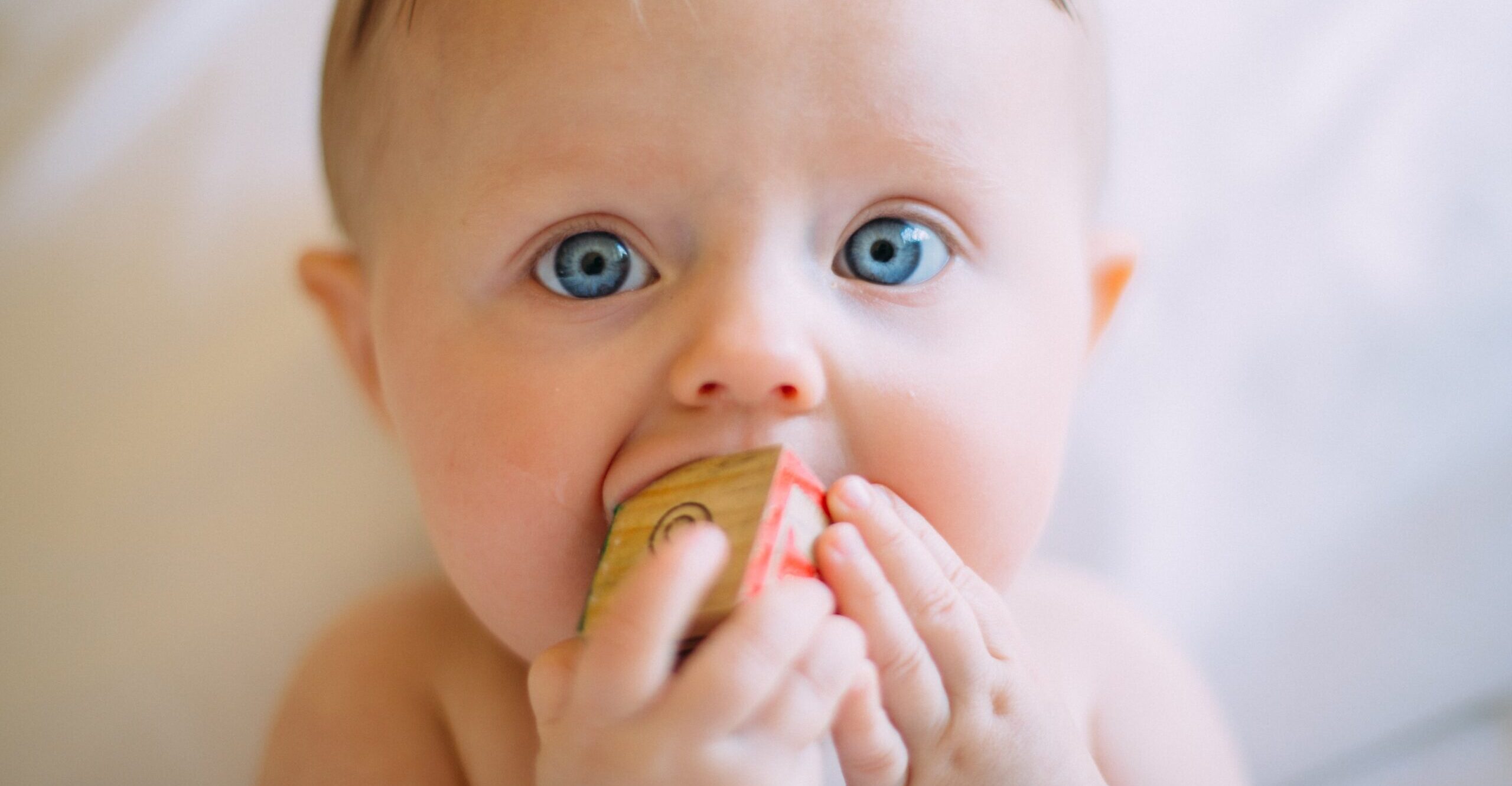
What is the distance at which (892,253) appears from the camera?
957 mm

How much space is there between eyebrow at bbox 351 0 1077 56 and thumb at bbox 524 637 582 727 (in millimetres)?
541

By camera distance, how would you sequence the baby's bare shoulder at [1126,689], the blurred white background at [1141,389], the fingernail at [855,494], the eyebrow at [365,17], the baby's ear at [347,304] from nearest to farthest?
the fingernail at [855,494], the eyebrow at [365,17], the baby's ear at [347,304], the baby's bare shoulder at [1126,689], the blurred white background at [1141,389]


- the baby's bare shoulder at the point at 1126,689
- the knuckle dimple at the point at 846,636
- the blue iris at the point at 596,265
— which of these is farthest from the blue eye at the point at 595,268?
the baby's bare shoulder at the point at 1126,689

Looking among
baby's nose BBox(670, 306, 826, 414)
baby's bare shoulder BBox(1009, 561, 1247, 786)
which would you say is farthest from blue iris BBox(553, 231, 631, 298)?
baby's bare shoulder BBox(1009, 561, 1247, 786)

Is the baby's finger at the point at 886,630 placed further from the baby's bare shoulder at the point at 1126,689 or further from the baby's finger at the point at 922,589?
the baby's bare shoulder at the point at 1126,689

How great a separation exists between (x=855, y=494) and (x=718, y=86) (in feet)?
1.02

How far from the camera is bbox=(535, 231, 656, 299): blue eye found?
940 millimetres

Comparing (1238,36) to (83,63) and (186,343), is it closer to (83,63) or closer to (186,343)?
(186,343)

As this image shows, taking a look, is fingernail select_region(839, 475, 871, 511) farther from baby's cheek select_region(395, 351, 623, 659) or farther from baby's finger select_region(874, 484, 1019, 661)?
baby's cheek select_region(395, 351, 623, 659)

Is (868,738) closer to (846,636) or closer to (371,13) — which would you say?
(846,636)

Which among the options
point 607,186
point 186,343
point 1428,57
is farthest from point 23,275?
point 1428,57

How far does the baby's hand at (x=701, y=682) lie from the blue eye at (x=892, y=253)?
0.29 metres

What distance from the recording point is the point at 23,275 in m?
1.53

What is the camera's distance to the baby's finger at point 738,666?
708mm
